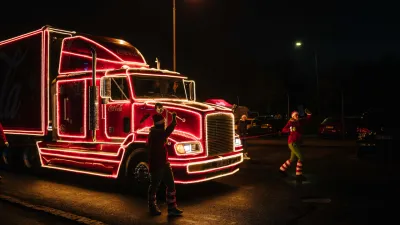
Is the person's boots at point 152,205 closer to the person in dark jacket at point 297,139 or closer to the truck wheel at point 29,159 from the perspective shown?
the person in dark jacket at point 297,139

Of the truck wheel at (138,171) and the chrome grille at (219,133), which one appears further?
the chrome grille at (219,133)

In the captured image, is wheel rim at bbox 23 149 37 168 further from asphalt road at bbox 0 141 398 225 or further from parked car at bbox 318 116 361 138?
parked car at bbox 318 116 361 138

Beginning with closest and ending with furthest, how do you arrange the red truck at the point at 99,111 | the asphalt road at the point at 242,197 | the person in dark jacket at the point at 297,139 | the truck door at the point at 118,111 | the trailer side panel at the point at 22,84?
1. the asphalt road at the point at 242,197
2. the red truck at the point at 99,111
3. the truck door at the point at 118,111
4. the person in dark jacket at the point at 297,139
5. the trailer side panel at the point at 22,84

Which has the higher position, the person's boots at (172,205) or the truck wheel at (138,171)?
the truck wheel at (138,171)

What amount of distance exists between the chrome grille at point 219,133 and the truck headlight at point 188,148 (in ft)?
1.07

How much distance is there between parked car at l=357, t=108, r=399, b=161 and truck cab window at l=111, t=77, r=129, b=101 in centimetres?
936

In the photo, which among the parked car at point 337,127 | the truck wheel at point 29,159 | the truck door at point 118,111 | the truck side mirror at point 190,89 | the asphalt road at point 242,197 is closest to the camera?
the asphalt road at point 242,197

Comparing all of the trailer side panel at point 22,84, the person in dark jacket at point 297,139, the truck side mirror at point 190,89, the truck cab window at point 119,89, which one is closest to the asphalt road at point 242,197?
the person in dark jacket at point 297,139

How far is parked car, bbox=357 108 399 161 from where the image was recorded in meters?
14.2

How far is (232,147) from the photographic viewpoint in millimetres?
9688

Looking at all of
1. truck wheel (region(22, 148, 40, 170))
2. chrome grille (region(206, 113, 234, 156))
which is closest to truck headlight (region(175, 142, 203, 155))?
chrome grille (region(206, 113, 234, 156))

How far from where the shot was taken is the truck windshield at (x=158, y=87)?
9641 millimetres

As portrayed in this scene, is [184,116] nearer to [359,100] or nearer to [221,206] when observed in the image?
[221,206]

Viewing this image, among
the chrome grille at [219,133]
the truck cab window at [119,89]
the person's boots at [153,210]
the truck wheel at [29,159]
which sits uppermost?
the truck cab window at [119,89]
